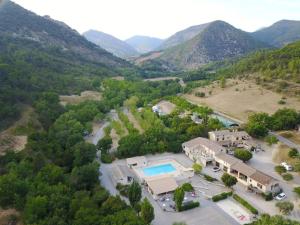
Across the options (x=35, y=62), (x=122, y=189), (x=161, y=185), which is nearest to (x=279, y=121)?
(x=161, y=185)

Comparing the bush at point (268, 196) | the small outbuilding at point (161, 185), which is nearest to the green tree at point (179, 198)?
the small outbuilding at point (161, 185)

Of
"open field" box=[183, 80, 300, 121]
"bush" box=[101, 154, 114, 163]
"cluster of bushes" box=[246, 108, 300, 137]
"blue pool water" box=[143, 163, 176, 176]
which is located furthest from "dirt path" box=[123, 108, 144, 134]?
"open field" box=[183, 80, 300, 121]

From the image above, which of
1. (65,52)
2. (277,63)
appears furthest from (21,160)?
(65,52)

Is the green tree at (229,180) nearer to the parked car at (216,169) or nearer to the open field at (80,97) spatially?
the parked car at (216,169)

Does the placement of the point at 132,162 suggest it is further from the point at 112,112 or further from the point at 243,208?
the point at 112,112

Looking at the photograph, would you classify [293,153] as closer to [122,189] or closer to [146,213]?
[122,189]

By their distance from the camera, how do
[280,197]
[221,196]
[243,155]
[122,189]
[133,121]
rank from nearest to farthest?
[280,197] → [221,196] → [122,189] → [243,155] → [133,121]

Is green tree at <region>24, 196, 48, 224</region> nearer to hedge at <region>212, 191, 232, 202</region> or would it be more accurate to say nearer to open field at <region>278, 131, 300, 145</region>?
hedge at <region>212, 191, 232, 202</region>
